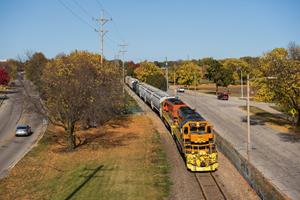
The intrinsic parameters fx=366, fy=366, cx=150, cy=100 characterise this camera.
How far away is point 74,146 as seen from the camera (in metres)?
37.5

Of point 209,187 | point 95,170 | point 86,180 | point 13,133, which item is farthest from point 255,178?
point 13,133

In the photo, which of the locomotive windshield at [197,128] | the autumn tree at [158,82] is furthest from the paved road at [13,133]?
the autumn tree at [158,82]

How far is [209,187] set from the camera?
2356cm

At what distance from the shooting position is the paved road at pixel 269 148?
26.1 m

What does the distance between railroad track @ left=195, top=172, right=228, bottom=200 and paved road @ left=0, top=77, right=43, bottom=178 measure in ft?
51.7

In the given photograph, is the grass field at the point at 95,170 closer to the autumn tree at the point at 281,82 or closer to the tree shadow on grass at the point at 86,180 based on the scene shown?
the tree shadow on grass at the point at 86,180

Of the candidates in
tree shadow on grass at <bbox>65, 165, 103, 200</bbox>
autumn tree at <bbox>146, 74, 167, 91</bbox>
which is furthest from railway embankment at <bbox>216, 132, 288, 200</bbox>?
autumn tree at <bbox>146, 74, 167, 91</bbox>

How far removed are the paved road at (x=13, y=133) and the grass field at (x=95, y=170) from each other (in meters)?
1.44

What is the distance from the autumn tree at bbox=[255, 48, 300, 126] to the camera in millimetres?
41250

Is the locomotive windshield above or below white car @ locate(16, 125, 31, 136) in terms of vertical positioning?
above

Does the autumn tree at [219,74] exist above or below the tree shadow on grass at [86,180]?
above

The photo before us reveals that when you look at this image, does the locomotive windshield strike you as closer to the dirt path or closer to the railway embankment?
the dirt path

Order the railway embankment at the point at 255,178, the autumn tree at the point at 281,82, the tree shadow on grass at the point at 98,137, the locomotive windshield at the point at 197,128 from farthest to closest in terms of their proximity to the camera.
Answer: the autumn tree at the point at 281,82
the tree shadow on grass at the point at 98,137
the locomotive windshield at the point at 197,128
the railway embankment at the point at 255,178

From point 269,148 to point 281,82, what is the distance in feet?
30.6
